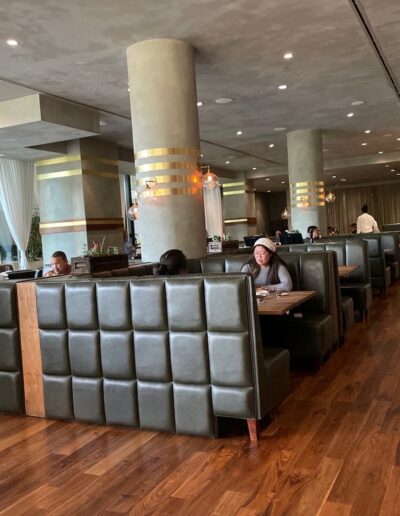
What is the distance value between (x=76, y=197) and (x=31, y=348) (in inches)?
288

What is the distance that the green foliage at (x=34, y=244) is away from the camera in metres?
12.1

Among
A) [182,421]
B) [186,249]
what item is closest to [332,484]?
[182,421]

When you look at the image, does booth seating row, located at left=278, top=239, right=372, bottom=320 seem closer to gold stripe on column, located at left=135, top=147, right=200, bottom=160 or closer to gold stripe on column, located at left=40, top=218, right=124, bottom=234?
gold stripe on column, located at left=135, top=147, right=200, bottom=160

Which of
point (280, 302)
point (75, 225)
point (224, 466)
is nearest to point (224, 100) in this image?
point (75, 225)

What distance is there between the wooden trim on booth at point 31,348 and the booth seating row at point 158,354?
63 millimetres

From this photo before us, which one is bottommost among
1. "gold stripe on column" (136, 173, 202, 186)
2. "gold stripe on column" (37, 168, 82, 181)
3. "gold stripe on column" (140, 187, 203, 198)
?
"gold stripe on column" (140, 187, 203, 198)

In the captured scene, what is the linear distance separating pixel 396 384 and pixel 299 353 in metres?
0.81

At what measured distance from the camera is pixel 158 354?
2936 millimetres

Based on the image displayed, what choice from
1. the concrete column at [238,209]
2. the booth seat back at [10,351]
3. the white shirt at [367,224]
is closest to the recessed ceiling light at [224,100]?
the white shirt at [367,224]

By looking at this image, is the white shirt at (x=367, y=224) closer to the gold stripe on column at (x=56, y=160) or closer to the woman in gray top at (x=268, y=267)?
the gold stripe on column at (x=56, y=160)

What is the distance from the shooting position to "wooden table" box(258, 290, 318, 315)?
3199 mm

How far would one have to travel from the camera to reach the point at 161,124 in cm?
565

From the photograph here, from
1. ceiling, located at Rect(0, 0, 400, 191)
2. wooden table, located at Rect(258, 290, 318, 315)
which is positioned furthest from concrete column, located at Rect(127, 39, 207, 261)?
wooden table, located at Rect(258, 290, 318, 315)

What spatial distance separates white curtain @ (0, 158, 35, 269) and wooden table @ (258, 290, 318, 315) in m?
8.74
